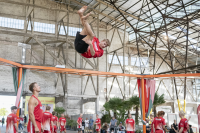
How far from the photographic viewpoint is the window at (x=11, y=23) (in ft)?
66.1

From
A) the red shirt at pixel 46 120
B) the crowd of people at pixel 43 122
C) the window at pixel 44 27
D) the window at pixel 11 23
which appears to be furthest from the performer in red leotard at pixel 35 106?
the window at pixel 44 27

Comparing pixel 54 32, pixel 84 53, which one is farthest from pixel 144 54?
pixel 84 53

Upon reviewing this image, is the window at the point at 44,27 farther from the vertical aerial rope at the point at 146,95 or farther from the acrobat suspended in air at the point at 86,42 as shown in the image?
the acrobat suspended in air at the point at 86,42

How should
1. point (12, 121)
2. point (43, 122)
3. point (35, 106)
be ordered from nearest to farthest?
1. point (35, 106)
2. point (12, 121)
3. point (43, 122)

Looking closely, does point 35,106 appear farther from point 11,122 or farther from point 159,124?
point 159,124

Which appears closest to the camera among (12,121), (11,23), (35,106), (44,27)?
(35,106)

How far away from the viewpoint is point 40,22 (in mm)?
22062

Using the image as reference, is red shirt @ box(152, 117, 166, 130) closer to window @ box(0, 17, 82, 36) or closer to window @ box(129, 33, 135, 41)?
window @ box(0, 17, 82, 36)

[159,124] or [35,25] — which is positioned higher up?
[35,25]

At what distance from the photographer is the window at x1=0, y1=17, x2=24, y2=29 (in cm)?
2016

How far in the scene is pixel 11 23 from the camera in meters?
20.6

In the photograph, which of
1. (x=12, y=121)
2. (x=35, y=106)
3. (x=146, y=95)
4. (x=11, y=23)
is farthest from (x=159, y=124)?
(x=11, y=23)

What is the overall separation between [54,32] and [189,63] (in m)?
19.4

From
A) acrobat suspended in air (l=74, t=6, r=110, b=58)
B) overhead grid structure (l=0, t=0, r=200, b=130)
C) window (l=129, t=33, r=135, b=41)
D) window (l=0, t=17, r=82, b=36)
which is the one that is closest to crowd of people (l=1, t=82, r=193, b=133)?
acrobat suspended in air (l=74, t=6, r=110, b=58)
